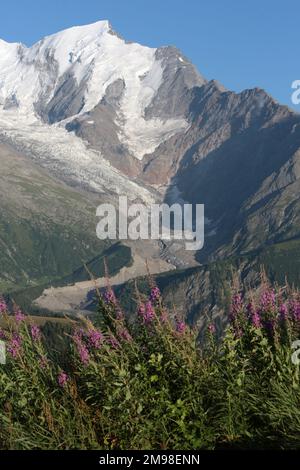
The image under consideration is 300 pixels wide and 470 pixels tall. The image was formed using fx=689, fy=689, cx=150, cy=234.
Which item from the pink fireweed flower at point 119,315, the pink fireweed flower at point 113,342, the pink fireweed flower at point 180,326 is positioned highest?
the pink fireweed flower at point 119,315

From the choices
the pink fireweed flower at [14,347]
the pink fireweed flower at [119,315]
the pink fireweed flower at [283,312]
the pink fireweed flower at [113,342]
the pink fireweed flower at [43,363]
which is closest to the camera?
the pink fireweed flower at [14,347]

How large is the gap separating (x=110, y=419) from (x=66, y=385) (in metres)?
1.30

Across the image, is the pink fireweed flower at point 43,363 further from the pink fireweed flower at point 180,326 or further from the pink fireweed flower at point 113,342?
the pink fireweed flower at point 180,326

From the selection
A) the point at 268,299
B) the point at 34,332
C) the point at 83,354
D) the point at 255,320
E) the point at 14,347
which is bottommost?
the point at 83,354

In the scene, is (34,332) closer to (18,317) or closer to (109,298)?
(18,317)

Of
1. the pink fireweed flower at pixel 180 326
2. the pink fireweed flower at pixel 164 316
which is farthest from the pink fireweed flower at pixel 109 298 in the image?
the pink fireweed flower at pixel 180 326

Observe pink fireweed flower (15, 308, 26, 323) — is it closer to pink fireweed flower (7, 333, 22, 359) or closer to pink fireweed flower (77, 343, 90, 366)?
pink fireweed flower (7, 333, 22, 359)

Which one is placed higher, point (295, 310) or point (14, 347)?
point (295, 310)

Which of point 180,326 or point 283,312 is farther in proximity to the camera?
point 283,312

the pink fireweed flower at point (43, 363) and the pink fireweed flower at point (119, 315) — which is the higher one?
the pink fireweed flower at point (119, 315)

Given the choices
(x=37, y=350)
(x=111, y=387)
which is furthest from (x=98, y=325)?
(x=111, y=387)

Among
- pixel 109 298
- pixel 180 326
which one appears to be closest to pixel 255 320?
pixel 180 326

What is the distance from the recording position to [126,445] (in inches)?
573

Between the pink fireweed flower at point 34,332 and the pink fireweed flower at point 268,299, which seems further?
the pink fireweed flower at point 268,299
